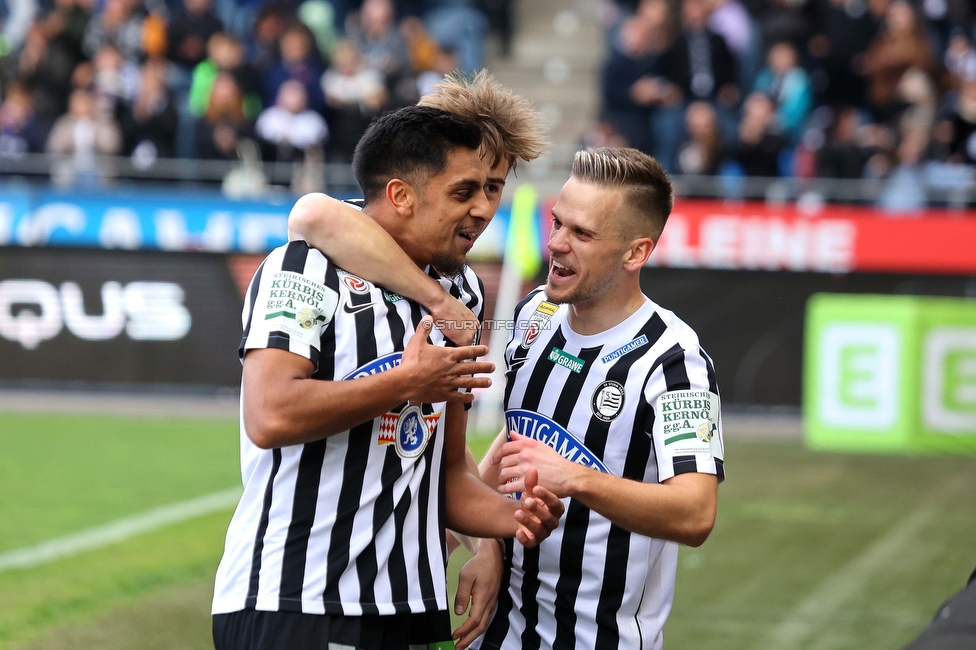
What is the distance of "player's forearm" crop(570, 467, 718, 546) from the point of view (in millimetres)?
2865

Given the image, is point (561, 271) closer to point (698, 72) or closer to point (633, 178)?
point (633, 178)

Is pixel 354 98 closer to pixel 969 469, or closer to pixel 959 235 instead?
pixel 959 235

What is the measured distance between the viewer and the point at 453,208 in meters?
3.04

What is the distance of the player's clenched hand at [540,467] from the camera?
112 inches

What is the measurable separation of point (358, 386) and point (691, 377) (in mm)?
913

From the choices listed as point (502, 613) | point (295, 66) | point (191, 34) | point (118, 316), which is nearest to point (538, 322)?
point (502, 613)

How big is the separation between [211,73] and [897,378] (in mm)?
9851

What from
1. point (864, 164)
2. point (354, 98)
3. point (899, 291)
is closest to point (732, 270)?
point (899, 291)

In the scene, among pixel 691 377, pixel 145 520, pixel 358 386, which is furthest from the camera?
pixel 145 520

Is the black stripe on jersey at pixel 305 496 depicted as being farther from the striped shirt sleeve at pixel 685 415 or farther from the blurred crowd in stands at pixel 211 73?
the blurred crowd in stands at pixel 211 73

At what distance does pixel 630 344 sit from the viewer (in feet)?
10.6

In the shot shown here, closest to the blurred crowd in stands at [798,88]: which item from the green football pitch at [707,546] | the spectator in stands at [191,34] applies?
the green football pitch at [707,546]

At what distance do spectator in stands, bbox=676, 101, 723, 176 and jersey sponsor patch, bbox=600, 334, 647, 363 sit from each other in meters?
10.5

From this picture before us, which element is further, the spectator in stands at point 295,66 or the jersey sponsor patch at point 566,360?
the spectator in stands at point 295,66
